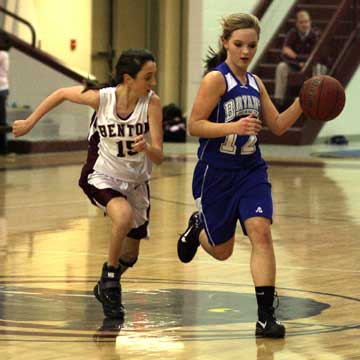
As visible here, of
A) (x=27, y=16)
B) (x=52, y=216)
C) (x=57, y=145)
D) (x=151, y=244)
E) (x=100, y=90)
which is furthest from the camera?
(x=27, y=16)

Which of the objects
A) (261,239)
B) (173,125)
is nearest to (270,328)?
(261,239)

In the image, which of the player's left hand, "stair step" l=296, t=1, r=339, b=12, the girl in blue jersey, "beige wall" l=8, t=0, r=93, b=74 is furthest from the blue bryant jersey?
"stair step" l=296, t=1, r=339, b=12

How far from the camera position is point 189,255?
8453 mm

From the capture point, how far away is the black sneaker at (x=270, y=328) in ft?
22.4

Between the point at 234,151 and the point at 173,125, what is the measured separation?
53.2ft

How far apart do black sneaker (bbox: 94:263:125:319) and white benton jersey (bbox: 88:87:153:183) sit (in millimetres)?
565

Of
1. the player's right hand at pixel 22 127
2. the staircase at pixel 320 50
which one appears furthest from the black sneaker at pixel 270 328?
the staircase at pixel 320 50

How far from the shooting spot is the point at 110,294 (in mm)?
Answer: 7469

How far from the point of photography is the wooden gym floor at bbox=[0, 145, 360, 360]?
21.7 ft

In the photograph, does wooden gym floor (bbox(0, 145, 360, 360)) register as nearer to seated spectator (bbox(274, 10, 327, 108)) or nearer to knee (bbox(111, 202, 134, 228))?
knee (bbox(111, 202, 134, 228))

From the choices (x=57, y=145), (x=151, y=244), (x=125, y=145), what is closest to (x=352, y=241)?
(x=151, y=244)

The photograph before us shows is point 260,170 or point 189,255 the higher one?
point 260,170

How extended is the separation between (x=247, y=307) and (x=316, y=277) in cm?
135

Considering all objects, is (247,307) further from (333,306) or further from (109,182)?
(109,182)
